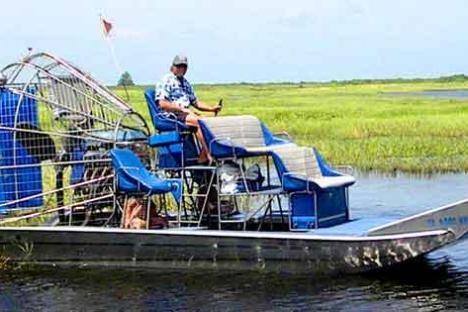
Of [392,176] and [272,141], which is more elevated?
[272,141]

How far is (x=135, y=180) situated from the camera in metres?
13.3

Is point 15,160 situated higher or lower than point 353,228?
higher

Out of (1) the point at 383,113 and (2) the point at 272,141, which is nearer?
(2) the point at 272,141

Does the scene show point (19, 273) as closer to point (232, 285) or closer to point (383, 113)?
point (232, 285)

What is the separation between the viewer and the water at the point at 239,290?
1155 cm

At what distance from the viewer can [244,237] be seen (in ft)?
41.0

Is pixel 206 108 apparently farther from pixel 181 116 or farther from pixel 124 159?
pixel 124 159

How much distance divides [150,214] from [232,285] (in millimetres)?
1887

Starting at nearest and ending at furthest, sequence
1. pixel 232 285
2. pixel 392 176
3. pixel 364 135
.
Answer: pixel 232 285, pixel 392 176, pixel 364 135

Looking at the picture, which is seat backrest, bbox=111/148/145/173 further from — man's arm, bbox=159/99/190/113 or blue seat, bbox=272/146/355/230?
blue seat, bbox=272/146/355/230

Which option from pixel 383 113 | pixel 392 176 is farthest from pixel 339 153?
pixel 383 113

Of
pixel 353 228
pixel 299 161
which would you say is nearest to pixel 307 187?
pixel 299 161

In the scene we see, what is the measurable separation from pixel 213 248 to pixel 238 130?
155 cm

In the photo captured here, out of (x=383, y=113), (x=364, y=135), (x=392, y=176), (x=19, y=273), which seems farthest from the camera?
(x=383, y=113)
